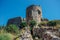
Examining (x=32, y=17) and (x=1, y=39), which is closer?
(x=1, y=39)

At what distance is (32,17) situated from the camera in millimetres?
33562

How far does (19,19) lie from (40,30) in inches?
710

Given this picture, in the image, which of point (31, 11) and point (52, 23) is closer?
point (52, 23)

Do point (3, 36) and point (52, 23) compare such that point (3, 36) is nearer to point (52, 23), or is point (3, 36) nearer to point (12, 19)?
point (52, 23)

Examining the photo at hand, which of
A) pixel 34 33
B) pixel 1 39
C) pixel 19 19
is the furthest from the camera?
pixel 19 19

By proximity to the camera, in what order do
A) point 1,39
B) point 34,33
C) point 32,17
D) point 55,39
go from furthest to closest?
point 32,17 → point 34,33 → point 1,39 → point 55,39

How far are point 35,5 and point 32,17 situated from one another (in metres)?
2.70

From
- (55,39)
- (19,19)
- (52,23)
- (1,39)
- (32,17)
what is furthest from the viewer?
(19,19)

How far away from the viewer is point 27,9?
35.0m

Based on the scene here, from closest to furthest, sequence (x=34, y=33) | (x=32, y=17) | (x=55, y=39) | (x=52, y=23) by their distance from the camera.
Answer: (x=55, y=39)
(x=34, y=33)
(x=52, y=23)
(x=32, y=17)

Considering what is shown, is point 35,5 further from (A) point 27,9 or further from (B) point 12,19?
(B) point 12,19

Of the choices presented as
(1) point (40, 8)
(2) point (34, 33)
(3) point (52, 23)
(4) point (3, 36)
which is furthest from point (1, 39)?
(1) point (40, 8)

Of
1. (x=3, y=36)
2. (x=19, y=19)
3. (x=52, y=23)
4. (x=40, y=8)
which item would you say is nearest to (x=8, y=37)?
(x=3, y=36)

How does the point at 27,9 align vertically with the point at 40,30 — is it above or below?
above
